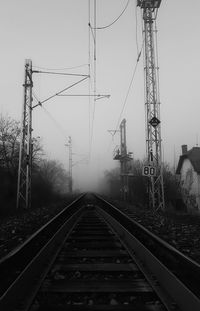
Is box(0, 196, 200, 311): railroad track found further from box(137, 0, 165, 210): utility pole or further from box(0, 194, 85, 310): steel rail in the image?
box(137, 0, 165, 210): utility pole

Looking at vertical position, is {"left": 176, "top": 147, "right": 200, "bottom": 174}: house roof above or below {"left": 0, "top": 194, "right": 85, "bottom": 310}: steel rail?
above

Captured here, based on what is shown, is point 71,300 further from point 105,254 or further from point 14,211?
point 14,211

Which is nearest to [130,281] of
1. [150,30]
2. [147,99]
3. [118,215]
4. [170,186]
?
[118,215]

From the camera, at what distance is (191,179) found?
53.4m

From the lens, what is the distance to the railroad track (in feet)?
17.2

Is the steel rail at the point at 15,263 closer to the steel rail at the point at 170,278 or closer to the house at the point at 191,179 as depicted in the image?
the steel rail at the point at 170,278

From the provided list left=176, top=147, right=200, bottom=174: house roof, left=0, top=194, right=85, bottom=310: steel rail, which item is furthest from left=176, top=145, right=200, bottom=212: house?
left=0, top=194, right=85, bottom=310: steel rail

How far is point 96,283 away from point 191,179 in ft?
159

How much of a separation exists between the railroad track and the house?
3915cm

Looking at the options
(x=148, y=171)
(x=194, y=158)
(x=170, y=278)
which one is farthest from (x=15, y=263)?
(x=194, y=158)

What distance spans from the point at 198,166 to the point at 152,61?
27815 mm

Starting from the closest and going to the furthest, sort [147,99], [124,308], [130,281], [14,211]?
[124,308] → [130,281] → [14,211] → [147,99]

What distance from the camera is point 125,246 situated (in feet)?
34.1

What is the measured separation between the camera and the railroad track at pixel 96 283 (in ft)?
17.2
